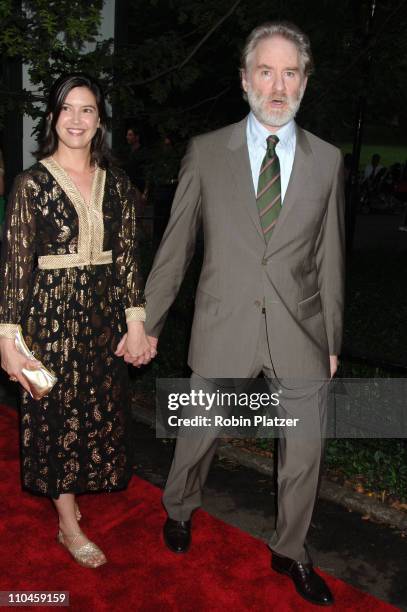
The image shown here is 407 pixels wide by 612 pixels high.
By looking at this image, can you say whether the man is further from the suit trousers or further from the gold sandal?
the gold sandal

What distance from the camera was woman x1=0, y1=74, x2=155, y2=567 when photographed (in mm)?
2939

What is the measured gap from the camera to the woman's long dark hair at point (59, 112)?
2.93 meters

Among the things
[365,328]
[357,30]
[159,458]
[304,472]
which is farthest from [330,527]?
[357,30]

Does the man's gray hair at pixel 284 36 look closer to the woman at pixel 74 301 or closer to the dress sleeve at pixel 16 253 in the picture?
the woman at pixel 74 301

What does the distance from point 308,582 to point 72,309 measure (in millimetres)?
1549

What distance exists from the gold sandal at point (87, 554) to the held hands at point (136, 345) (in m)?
0.85

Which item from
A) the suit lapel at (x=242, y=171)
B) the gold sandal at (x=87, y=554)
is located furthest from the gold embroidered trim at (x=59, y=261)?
the gold sandal at (x=87, y=554)

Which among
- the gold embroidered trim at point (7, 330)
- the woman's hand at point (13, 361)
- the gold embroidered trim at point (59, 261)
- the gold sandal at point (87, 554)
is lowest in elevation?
the gold sandal at point (87, 554)

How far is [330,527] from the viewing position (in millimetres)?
3732

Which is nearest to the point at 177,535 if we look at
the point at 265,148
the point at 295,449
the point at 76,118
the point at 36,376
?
the point at 295,449

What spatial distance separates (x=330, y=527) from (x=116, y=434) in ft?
4.20

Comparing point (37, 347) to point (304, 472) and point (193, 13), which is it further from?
point (193, 13)

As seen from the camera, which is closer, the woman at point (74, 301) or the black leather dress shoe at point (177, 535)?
the woman at point (74, 301)

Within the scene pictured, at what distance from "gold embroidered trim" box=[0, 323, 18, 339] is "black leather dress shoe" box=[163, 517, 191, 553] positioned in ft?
3.91
